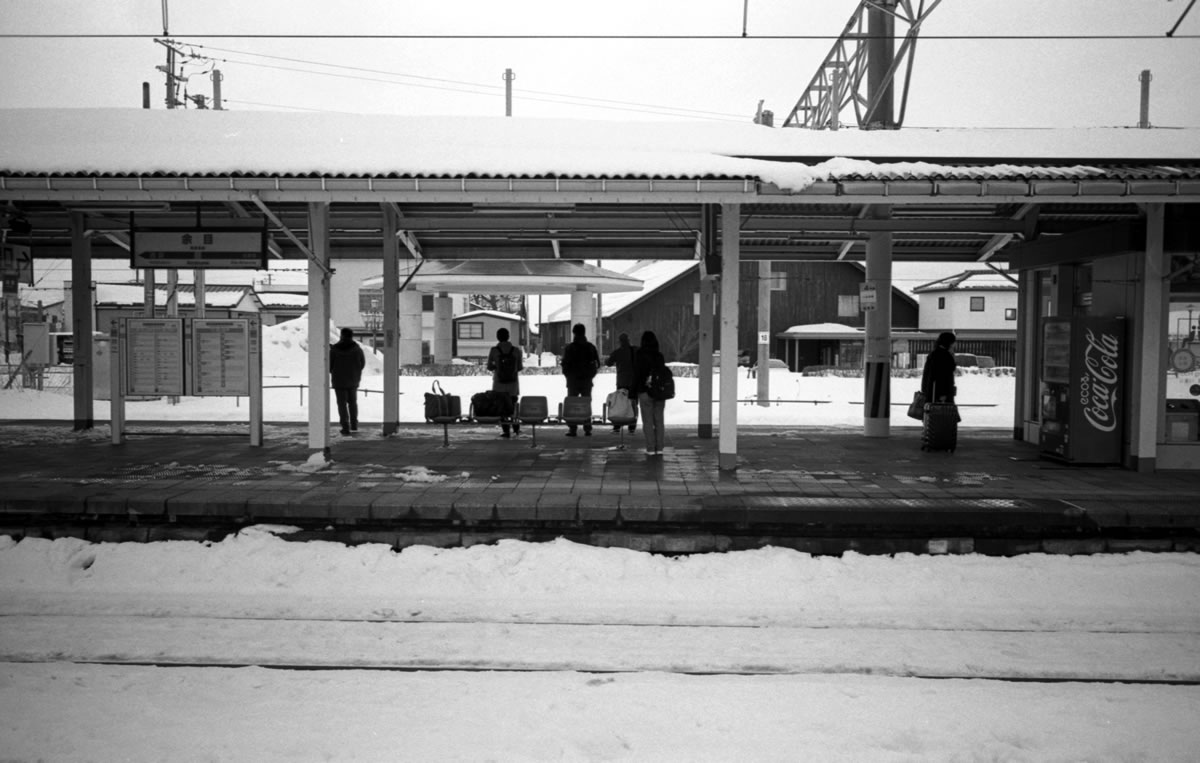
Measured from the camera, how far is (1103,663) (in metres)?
6.03

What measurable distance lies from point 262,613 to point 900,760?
4.84m

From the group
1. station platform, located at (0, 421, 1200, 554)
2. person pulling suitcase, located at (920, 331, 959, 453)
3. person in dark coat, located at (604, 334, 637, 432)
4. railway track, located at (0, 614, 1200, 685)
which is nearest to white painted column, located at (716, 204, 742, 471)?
station platform, located at (0, 421, 1200, 554)

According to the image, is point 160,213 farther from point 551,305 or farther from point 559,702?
point 551,305

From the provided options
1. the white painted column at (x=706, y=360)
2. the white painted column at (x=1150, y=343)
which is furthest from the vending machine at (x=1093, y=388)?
the white painted column at (x=706, y=360)

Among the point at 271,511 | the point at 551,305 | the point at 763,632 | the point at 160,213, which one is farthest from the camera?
the point at 551,305

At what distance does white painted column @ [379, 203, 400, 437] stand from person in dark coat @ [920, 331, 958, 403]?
798cm

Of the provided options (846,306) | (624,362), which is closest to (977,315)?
A: (846,306)

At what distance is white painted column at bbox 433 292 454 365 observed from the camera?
40469 mm

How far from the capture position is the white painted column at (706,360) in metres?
14.6

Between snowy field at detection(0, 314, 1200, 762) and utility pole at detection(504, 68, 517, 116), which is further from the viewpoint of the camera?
utility pole at detection(504, 68, 517, 116)

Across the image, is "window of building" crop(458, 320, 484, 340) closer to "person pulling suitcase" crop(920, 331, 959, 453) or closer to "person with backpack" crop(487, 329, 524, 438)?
"person with backpack" crop(487, 329, 524, 438)

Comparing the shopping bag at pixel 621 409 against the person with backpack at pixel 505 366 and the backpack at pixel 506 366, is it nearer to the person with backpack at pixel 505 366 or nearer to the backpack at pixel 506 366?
the person with backpack at pixel 505 366

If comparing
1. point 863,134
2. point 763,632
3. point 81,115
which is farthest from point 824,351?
point 763,632

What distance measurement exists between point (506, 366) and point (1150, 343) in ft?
28.6
